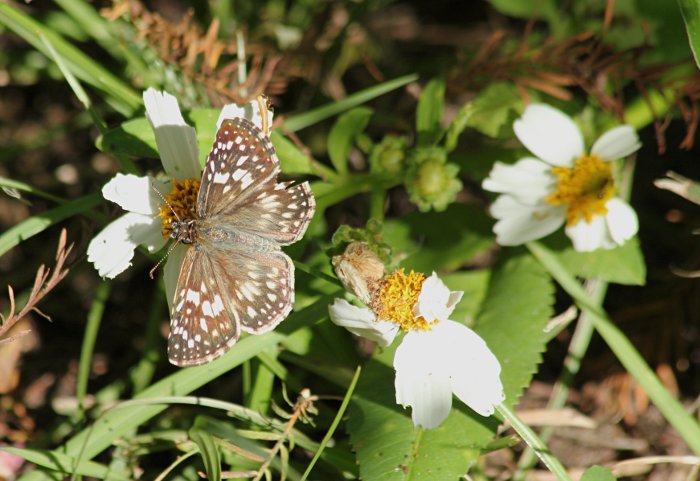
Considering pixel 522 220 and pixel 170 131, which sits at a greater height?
pixel 170 131

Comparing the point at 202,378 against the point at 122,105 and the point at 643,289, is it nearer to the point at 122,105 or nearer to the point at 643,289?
the point at 122,105

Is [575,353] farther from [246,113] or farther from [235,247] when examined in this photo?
[246,113]

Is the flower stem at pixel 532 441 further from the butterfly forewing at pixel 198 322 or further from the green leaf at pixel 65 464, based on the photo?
the green leaf at pixel 65 464

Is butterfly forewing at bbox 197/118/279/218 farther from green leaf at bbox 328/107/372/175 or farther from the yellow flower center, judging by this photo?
the yellow flower center

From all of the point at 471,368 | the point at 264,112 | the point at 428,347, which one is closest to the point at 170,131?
the point at 264,112

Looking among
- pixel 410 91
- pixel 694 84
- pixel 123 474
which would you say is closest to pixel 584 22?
pixel 694 84

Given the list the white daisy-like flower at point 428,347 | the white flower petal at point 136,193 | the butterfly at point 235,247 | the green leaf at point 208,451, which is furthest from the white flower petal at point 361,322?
the white flower petal at point 136,193

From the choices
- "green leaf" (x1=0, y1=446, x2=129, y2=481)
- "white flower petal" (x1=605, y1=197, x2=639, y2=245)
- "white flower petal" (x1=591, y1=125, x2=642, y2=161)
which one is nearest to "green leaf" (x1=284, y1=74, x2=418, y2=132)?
"white flower petal" (x1=591, y1=125, x2=642, y2=161)
